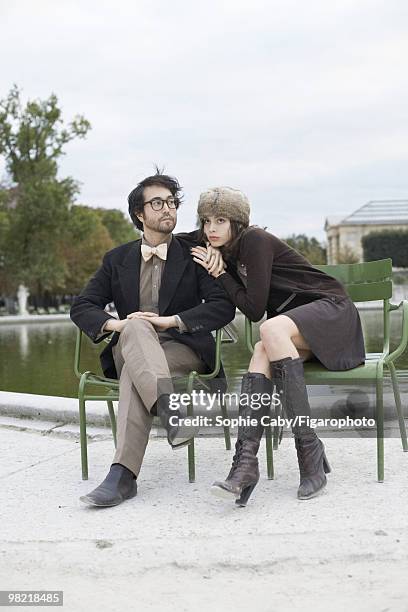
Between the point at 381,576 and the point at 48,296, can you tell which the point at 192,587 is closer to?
the point at 381,576

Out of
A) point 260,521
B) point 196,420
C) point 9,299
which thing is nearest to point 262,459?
point 196,420

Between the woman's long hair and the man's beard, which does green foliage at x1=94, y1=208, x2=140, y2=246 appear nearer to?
the man's beard

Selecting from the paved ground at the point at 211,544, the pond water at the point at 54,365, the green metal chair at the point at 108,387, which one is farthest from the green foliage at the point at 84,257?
the paved ground at the point at 211,544

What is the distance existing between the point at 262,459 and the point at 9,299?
50.8 metres

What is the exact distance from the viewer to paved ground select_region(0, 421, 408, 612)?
8.52 ft

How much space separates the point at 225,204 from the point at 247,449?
3.87 feet

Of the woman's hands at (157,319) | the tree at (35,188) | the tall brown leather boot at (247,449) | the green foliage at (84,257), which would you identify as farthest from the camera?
the green foliage at (84,257)

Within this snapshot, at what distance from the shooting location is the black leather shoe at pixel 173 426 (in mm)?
3555

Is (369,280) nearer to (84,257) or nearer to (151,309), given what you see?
(151,309)

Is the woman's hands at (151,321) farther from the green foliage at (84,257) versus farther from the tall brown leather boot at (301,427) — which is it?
the green foliage at (84,257)

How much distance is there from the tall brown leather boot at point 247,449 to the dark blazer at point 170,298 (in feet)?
1.71

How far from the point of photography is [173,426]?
356 cm

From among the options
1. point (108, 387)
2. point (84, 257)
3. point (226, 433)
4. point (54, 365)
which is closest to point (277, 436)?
point (226, 433)

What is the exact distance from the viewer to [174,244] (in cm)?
431
